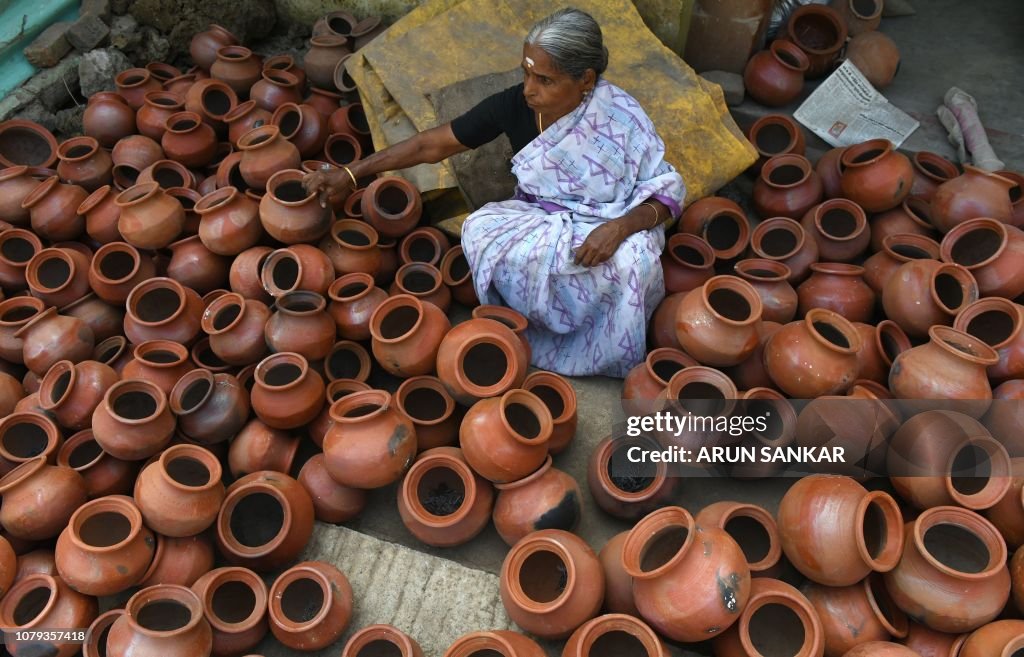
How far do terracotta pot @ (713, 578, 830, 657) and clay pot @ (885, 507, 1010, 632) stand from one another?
0.30 meters

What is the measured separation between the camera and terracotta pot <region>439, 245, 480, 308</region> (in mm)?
3467

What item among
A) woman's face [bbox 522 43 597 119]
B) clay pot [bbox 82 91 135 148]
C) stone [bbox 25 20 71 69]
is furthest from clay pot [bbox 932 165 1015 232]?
stone [bbox 25 20 71 69]

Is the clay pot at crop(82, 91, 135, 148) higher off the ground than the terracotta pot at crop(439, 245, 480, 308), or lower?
higher

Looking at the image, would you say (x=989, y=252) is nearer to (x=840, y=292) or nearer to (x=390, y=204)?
(x=840, y=292)

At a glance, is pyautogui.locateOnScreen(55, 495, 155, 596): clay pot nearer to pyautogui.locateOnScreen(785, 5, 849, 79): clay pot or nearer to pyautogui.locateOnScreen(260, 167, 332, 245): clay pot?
pyautogui.locateOnScreen(260, 167, 332, 245): clay pot

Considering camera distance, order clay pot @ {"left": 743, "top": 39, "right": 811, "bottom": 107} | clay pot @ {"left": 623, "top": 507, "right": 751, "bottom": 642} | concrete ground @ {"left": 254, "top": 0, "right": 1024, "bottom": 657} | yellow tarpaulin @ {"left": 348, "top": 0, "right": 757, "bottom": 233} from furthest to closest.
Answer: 1. clay pot @ {"left": 743, "top": 39, "right": 811, "bottom": 107}
2. yellow tarpaulin @ {"left": 348, "top": 0, "right": 757, "bottom": 233}
3. concrete ground @ {"left": 254, "top": 0, "right": 1024, "bottom": 657}
4. clay pot @ {"left": 623, "top": 507, "right": 751, "bottom": 642}

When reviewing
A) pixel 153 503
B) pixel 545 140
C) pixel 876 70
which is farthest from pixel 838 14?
pixel 153 503

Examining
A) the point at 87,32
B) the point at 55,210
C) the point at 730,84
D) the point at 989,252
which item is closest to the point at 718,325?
the point at 989,252

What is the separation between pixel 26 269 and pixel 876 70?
15.6ft

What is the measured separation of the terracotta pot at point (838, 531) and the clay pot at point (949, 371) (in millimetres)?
560

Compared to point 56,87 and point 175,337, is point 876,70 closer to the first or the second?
point 175,337

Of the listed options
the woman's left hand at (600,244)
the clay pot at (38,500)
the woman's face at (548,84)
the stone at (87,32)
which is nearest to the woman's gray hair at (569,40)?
the woman's face at (548,84)

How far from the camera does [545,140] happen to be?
305cm

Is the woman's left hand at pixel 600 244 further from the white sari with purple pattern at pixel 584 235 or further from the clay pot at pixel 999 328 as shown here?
the clay pot at pixel 999 328
